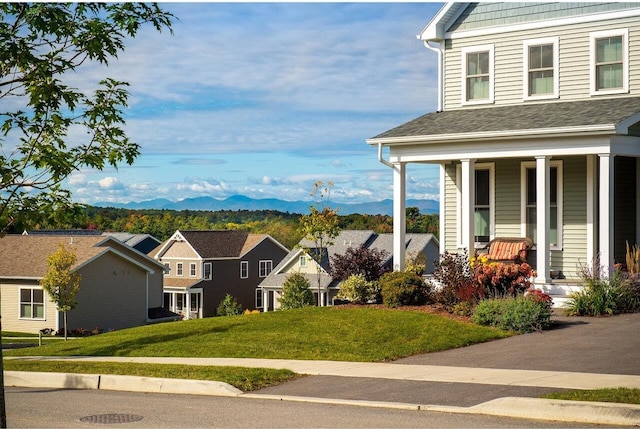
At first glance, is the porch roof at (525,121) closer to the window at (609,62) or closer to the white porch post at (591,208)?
the window at (609,62)

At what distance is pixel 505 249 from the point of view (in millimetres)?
25484

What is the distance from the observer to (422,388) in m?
12.8

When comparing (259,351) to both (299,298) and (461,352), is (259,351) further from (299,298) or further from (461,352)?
(299,298)

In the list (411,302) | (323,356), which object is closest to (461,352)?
(323,356)

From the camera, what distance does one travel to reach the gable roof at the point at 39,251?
48188 millimetres

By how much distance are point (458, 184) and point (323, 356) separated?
12.1 metres

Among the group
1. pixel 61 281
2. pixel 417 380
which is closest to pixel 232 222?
pixel 61 281

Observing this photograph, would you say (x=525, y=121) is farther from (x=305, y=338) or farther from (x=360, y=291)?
(x=305, y=338)

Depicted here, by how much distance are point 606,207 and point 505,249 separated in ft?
13.8

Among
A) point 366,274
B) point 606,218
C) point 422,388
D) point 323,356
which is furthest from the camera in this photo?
point 366,274

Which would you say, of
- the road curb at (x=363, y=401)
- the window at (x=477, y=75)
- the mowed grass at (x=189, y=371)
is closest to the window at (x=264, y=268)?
the window at (x=477, y=75)

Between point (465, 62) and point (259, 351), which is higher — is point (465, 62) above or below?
above

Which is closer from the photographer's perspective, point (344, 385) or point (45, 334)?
point (344, 385)

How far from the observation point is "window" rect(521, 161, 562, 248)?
25281 mm
